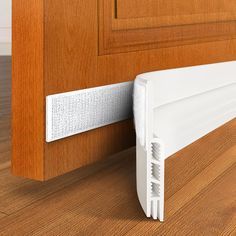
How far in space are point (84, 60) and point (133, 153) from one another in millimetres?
413

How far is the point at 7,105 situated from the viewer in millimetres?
2121

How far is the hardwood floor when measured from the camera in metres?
0.85

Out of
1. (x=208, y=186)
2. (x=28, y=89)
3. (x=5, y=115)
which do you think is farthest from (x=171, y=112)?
(x=5, y=115)

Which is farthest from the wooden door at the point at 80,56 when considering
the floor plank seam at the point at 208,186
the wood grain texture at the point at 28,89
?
the floor plank seam at the point at 208,186

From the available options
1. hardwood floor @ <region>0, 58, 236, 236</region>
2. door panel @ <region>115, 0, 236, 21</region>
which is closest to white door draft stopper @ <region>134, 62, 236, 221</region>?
hardwood floor @ <region>0, 58, 236, 236</region>

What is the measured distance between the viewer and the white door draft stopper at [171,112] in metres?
0.87

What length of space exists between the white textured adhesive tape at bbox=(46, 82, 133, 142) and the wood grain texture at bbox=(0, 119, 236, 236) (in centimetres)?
13

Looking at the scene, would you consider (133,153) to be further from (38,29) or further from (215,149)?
(38,29)

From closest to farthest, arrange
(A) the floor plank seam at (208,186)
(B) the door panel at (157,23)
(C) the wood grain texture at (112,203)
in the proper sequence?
(C) the wood grain texture at (112,203), (A) the floor plank seam at (208,186), (B) the door panel at (157,23)

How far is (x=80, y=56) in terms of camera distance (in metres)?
1.02

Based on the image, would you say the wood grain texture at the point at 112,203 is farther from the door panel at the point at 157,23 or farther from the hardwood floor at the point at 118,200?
the door panel at the point at 157,23

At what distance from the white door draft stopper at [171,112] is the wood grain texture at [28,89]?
0.19 meters

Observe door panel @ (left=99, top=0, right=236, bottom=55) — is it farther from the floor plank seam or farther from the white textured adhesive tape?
the floor plank seam

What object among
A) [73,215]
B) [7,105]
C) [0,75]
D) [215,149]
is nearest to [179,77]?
[215,149]
